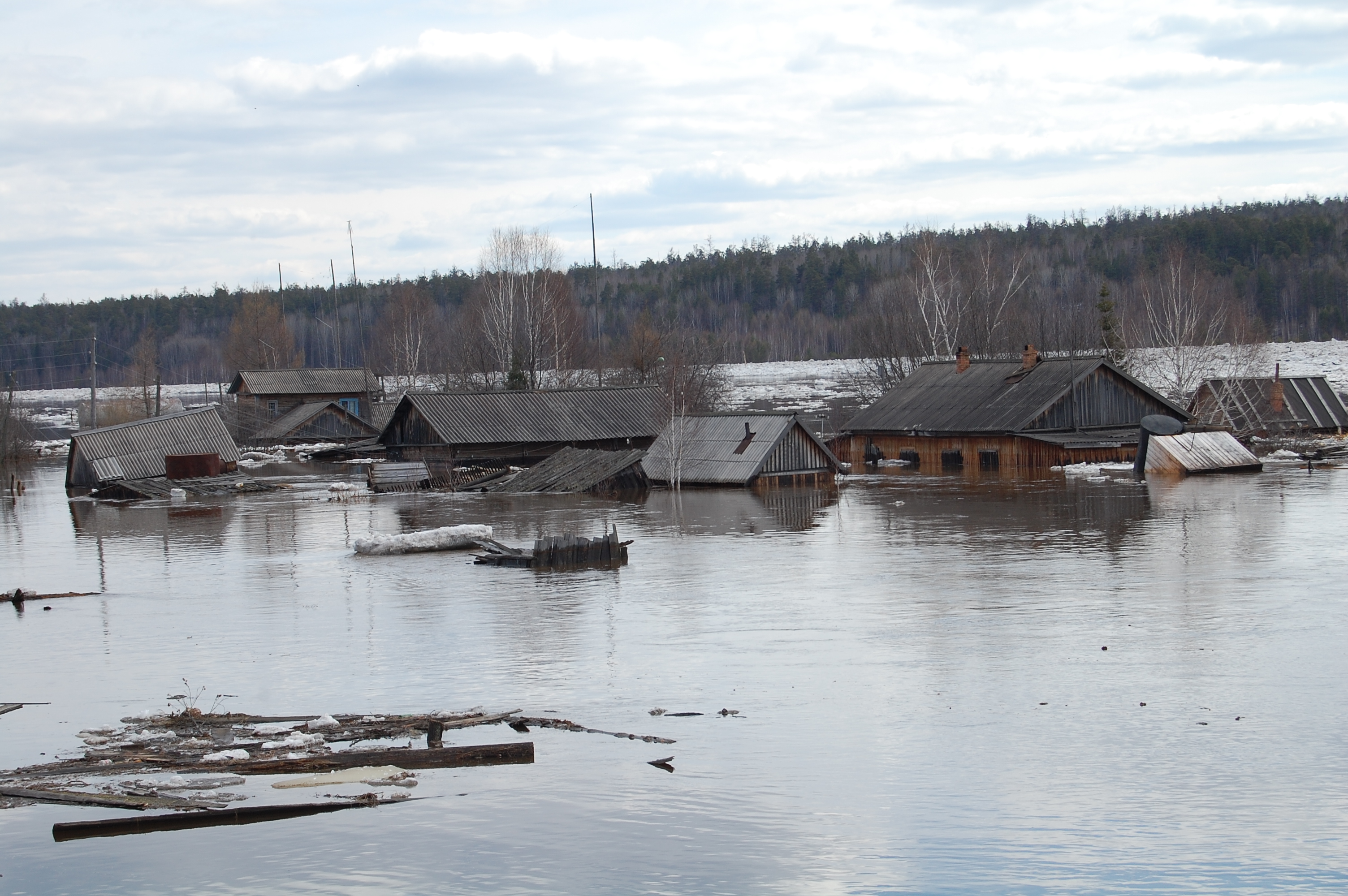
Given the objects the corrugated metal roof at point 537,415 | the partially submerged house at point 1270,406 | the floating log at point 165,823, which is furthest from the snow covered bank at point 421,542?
the partially submerged house at point 1270,406

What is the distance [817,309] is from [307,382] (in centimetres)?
10117

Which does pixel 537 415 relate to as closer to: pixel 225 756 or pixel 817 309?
pixel 225 756

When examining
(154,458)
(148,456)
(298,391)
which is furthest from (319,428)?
(148,456)

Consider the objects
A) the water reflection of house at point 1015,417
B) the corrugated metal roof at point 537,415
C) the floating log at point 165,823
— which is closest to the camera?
the floating log at point 165,823

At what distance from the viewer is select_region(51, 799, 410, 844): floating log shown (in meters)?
9.72

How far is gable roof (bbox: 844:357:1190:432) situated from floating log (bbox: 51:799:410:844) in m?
38.5

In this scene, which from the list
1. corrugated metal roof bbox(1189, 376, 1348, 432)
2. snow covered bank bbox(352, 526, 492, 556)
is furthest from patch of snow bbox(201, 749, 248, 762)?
corrugated metal roof bbox(1189, 376, 1348, 432)

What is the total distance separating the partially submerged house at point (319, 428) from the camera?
72812mm

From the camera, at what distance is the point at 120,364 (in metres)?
176

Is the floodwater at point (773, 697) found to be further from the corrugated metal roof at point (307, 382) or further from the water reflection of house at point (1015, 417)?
the corrugated metal roof at point (307, 382)

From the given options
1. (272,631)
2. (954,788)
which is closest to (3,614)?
(272,631)

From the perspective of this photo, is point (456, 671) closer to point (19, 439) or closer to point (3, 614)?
point (3, 614)

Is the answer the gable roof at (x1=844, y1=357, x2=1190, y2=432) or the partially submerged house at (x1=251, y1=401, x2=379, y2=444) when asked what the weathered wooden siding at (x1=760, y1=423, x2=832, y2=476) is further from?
the partially submerged house at (x1=251, y1=401, x2=379, y2=444)

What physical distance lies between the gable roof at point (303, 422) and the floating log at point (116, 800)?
63090 mm
